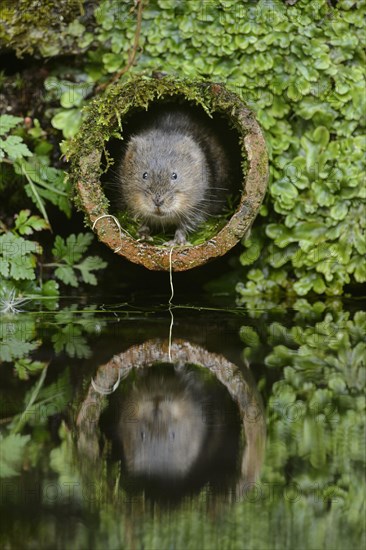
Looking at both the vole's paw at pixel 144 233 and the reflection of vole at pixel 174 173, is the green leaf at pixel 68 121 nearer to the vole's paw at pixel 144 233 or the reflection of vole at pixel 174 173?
the reflection of vole at pixel 174 173

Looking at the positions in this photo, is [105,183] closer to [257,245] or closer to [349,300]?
[257,245]

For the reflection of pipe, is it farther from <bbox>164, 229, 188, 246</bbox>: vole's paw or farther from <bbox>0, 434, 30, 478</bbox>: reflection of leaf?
<bbox>164, 229, 188, 246</bbox>: vole's paw

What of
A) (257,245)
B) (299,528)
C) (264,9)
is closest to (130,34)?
(264,9)

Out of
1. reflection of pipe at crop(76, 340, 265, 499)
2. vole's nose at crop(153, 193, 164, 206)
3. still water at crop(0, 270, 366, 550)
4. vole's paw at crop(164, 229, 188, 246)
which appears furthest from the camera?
vole's paw at crop(164, 229, 188, 246)

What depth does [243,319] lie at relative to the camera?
176 inches

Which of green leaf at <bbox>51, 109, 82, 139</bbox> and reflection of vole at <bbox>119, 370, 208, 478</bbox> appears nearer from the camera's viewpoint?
reflection of vole at <bbox>119, 370, 208, 478</bbox>

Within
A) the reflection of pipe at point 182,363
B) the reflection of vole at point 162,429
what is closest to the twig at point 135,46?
the reflection of pipe at point 182,363

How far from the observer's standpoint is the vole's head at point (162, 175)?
4742 millimetres

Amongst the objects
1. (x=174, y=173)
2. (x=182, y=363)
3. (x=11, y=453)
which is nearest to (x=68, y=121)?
(x=174, y=173)

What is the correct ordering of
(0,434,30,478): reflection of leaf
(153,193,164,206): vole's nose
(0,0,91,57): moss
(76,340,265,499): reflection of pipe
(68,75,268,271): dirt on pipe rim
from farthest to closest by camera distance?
1. (0,0,91,57): moss
2. (153,193,164,206): vole's nose
3. (68,75,268,271): dirt on pipe rim
4. (76,340,265,499): reflection of pipe
5. (0,434,30,478): reflection of leaf

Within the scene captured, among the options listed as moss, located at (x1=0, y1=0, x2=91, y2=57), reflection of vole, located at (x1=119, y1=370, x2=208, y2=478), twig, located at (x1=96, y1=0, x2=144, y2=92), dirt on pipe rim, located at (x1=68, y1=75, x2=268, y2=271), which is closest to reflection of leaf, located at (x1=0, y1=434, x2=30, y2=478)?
reflection of vole, located at (x1=119, y1=370, x2=208, y2=478)

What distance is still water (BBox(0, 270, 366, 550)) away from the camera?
2170 mm

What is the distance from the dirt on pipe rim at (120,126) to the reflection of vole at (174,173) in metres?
0.25

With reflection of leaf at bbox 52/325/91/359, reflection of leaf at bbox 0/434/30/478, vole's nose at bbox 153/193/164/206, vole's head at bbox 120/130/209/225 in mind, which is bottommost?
reflection of leaf at bbox 0/434/30/478
